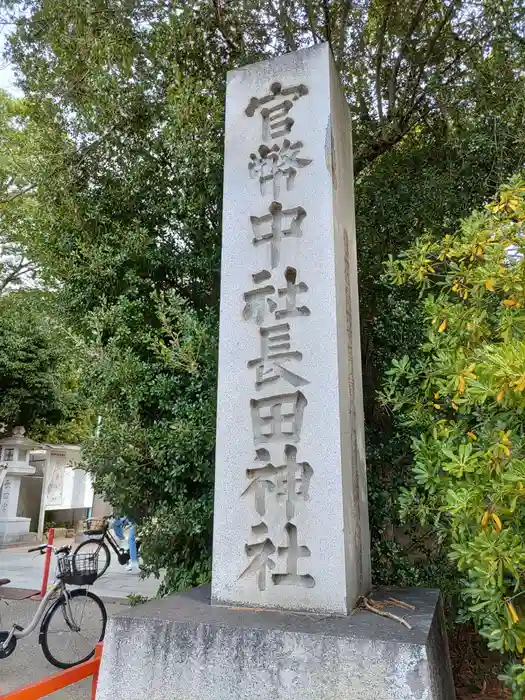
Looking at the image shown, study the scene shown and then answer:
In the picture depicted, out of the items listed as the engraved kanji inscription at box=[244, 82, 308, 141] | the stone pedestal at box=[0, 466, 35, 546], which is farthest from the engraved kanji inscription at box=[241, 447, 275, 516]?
the stone pedestal at box=[0, 466, 35, 546]

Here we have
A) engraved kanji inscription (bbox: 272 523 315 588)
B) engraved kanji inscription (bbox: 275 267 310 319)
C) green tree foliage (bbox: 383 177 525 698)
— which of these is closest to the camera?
green tree foliage (bbox: 383 177 525 698)

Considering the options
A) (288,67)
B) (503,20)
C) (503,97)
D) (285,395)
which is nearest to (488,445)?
(285,395)

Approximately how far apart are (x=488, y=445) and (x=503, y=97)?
3801mm

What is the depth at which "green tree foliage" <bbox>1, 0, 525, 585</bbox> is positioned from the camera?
427cm

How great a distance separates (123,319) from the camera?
14.9 ft

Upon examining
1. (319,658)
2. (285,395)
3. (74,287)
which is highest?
(74,287)

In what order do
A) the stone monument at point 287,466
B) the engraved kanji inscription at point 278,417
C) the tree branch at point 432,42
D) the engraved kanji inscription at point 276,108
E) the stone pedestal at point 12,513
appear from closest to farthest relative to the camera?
the stone monument at point 287,466 < the engraved kanji inscription at point 278,417 < the engraved kanji inscription at point 276,108 < the tree branch at point 432,42 < the stone pedestal at point 12,513

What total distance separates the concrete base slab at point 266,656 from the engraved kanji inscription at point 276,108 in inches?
113

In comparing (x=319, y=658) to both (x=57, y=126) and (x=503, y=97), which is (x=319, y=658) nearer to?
(x=503, y=97)

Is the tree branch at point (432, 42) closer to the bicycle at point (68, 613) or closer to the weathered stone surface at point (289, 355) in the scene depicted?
the weathered stone surface at point (289, 355)

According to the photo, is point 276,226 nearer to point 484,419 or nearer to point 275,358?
point 275,358

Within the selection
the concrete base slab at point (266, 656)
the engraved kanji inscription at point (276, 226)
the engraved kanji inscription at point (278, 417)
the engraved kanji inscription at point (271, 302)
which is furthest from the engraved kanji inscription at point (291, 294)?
the concrete base slab at point (266, 656)

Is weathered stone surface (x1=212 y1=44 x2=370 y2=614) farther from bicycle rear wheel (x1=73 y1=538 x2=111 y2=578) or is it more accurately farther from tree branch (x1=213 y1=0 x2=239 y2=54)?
bicycle rear wheel (x1=73 y1=538 x2=111 y2=578)

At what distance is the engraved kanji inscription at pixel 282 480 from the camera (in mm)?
2793
